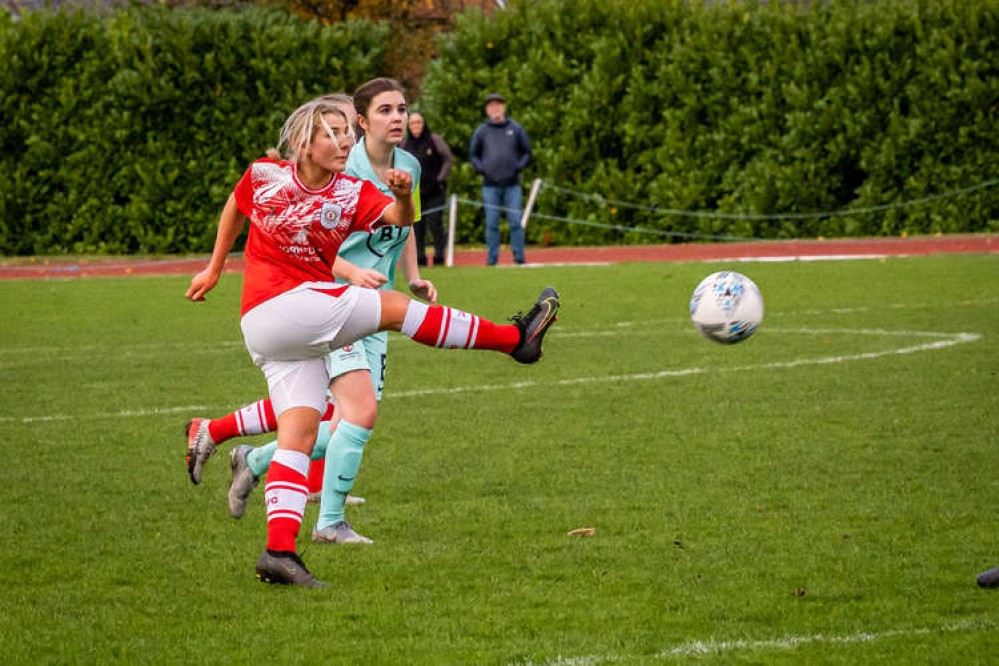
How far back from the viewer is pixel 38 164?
2552cm

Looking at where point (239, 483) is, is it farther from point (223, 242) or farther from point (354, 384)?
point (223, 242)

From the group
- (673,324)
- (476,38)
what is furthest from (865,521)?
(476,38)

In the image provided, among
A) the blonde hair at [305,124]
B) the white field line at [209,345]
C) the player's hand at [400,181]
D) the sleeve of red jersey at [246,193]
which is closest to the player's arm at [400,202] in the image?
the player's hand at [400,181]

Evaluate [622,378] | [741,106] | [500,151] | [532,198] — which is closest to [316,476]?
[622,378]

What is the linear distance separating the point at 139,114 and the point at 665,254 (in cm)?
922

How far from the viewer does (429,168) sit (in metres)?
21.8

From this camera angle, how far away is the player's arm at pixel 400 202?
5523 millimetres

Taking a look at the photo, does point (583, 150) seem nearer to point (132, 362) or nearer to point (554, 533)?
point (132, 362)

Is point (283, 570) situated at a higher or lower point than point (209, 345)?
higher

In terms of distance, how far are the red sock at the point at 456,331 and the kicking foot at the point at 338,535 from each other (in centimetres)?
90

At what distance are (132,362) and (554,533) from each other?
6888 mm

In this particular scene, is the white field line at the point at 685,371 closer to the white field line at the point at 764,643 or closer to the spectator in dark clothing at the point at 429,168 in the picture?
the white field line at the point at 764,643

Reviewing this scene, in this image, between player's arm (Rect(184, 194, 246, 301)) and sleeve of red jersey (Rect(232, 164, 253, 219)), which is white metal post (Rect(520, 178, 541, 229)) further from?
sleeve of red jersey (Rect(232, 164, 253, 219))

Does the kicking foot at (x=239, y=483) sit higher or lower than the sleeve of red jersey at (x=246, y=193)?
lower
